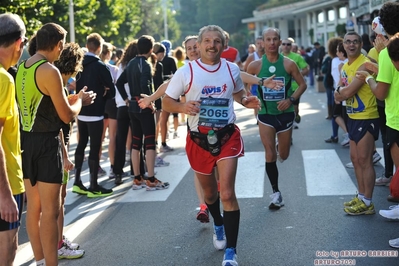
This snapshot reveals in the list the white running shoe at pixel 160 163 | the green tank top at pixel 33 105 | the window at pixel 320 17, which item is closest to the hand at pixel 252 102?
the green tank top at pixel 33 105

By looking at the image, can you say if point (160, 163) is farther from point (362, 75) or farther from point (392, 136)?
point (392, 136)

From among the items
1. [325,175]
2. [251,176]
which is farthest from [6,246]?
[325,175]

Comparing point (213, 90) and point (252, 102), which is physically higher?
point (213, 90)

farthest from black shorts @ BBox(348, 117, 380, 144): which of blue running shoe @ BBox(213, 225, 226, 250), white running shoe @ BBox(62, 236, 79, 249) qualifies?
white running shoe @ BBox(62, 236, 79, 249)

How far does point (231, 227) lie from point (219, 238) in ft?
1.99

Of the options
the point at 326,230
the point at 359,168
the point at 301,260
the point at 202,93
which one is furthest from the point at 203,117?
the point at 359,168

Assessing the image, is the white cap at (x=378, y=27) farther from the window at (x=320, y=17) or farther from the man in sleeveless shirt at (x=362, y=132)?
the window at (x=320, y=17)

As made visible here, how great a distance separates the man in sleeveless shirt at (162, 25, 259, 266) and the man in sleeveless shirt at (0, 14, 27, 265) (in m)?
1.74

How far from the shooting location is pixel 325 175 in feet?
32.9

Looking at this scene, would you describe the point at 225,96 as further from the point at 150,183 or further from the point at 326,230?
the point at 150,183

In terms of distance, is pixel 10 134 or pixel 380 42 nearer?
pixel 10 134

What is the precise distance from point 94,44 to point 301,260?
4.61 meters

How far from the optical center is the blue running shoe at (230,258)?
5711 millimetres

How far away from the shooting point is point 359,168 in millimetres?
7570
